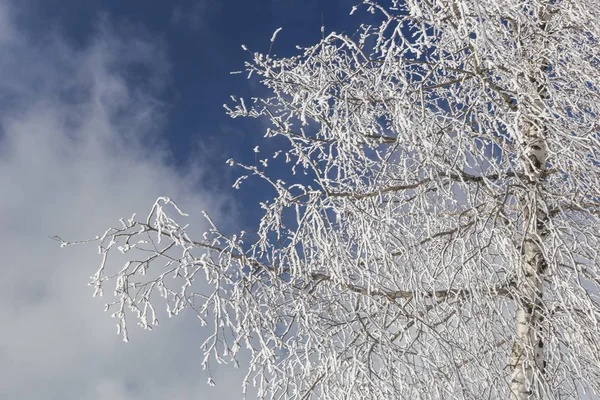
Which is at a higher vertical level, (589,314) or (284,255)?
(284,255)

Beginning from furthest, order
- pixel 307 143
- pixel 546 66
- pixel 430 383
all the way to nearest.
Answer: pixel 307 143 < pixel 546 66 < pixel 430 383

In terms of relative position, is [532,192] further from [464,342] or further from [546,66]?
[546,66]

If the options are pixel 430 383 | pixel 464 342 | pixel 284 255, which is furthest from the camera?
pixel 284 255

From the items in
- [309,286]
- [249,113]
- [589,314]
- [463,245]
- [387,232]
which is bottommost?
[589,314]

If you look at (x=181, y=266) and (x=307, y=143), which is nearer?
(x=181, y=266)

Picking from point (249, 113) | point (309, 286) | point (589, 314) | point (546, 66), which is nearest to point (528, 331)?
point (589, 314)

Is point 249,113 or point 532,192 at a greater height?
point 249,113

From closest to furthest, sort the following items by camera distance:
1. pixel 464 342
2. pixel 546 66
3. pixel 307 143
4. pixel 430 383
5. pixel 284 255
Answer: pixel 430 383
pixel 464 342
pixel 284 255
pixel 546 66
pixel 307 143

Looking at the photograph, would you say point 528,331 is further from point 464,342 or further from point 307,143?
point 307,143

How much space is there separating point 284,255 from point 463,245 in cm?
118

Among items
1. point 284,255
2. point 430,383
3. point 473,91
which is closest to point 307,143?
point 284,255

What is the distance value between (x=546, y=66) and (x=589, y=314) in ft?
6.13

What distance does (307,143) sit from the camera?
4.71 meters

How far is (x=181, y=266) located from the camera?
11.6 ft
